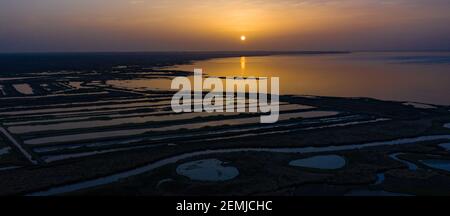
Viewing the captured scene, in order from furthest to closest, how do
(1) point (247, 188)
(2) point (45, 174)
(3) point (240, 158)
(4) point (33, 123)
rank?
(4) point (33, 123) → (3) point (240, 158) → (2) point (45, 174) → (1) point (247, 188)

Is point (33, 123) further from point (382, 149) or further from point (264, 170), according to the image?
point (382, 149)

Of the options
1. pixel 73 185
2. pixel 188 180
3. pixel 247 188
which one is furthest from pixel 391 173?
pixel 73 185

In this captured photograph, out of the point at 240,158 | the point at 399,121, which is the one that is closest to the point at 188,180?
the point at 240,158

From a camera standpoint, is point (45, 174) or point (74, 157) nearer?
point (45, 174)

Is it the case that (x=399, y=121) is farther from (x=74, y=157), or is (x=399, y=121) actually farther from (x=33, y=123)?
(x=33, y=123)

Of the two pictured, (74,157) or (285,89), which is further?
(285,89)

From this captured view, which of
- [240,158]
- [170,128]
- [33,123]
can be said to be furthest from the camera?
[33,123]
